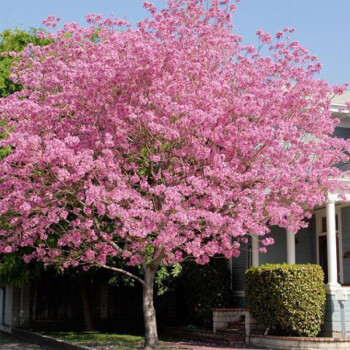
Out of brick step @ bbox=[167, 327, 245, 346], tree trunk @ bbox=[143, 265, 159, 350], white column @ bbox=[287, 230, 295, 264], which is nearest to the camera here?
tree trunk @ bbox=[143, 265, 159, 350]

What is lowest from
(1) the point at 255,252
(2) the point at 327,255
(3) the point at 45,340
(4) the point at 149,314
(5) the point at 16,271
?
(3) the point at 45,340

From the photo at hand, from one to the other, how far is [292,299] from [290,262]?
190 centimetres

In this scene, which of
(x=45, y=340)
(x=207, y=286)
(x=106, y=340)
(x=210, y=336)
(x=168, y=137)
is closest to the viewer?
(x=168, y=137)

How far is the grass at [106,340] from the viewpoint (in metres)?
16.2

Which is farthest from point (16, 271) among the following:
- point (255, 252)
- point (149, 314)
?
point (255, 252)

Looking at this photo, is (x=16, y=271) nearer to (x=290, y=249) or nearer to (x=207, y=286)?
(x=207, y=286)

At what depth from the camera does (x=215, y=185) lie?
13930 millimetres

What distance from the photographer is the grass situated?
16.2m

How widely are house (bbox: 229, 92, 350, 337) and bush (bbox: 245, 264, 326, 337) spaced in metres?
0.41

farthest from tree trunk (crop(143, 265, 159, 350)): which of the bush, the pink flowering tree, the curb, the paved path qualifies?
the paved path

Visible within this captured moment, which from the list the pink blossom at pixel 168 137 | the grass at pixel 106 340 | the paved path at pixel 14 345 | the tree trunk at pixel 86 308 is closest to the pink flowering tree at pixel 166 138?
the pink blossom at pixel 168 137

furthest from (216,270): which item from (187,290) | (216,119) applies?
(216,119)

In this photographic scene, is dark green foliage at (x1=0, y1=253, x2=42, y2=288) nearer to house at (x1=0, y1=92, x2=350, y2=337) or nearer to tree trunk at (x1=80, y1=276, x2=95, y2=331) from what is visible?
tree trunk at (x1=80, y1=276, x2=95, y2=331)

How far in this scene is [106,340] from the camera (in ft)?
60.1
